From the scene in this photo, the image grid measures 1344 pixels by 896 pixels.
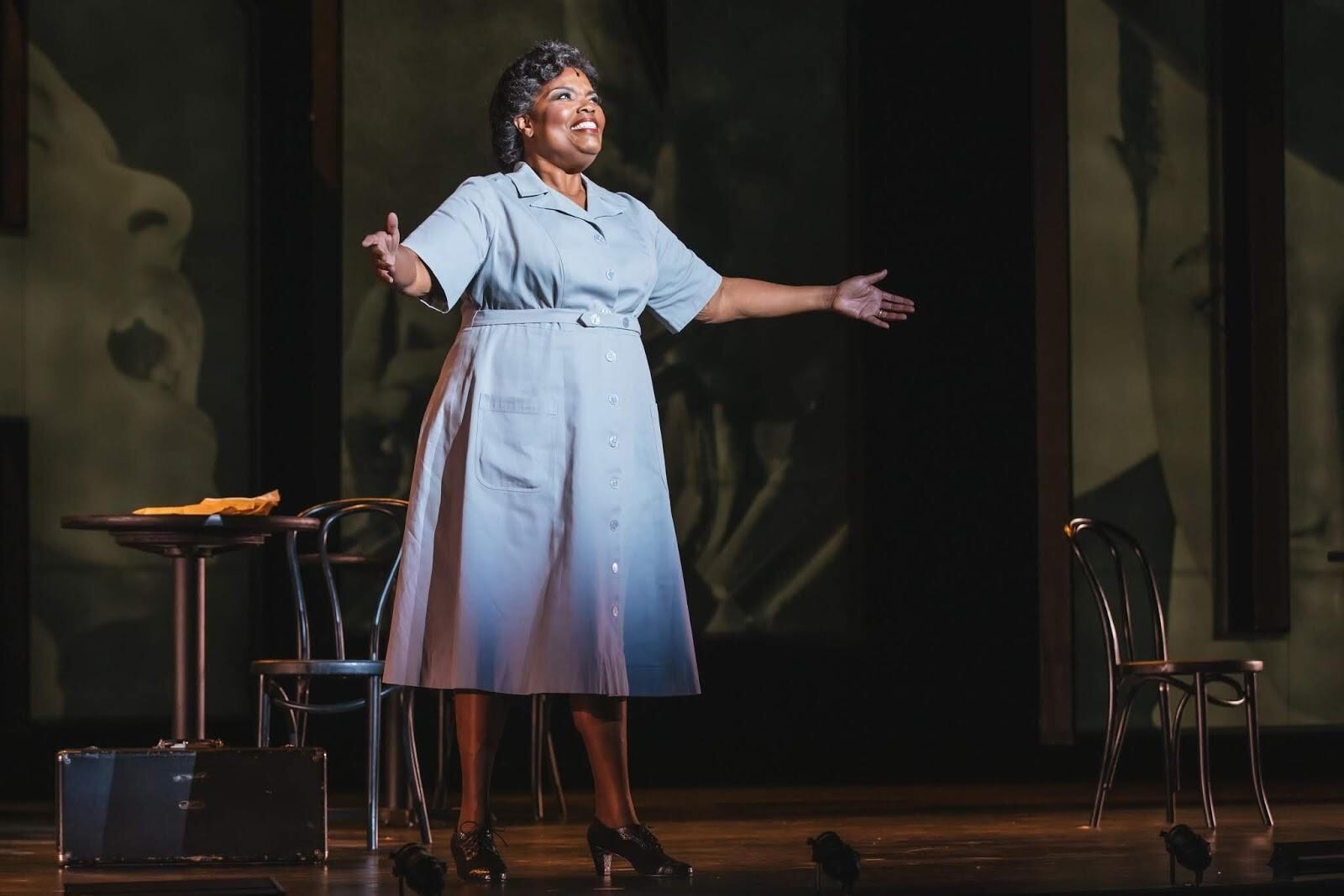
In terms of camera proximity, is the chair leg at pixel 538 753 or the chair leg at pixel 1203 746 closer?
the chair leg at pixel 1203 746

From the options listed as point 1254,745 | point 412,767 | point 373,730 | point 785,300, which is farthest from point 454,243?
point 1254,745

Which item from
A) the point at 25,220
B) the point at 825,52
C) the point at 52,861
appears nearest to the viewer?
the point at 52,861

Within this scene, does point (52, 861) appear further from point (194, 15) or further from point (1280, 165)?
point (1280, 165)

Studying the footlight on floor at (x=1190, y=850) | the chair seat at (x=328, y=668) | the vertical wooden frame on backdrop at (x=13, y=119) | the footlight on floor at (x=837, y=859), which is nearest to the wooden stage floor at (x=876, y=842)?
the footlight on floor at (x=1190, y=850)

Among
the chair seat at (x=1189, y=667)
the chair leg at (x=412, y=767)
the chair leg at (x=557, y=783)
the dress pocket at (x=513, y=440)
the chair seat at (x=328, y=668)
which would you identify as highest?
the dress pocket at (x=513, y=440)

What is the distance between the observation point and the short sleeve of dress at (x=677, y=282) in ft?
12.5

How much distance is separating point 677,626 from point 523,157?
964mm

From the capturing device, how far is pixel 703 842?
4.42 metres

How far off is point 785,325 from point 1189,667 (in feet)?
7.29

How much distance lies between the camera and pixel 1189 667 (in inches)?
186

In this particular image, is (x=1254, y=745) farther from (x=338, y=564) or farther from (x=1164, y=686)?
(x=338, y=564)

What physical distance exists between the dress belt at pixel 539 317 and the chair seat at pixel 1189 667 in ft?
6.36

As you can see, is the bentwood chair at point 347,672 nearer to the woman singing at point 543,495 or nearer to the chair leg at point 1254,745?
the woman singing at point 543,495

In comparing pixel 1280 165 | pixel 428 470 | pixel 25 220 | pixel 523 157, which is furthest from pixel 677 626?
pixel 1280 165
